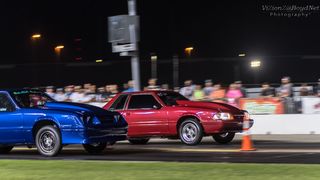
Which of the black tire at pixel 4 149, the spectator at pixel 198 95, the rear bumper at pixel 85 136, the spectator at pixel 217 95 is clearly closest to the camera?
the rear bumper at pixel 85 136

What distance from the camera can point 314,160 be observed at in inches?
426

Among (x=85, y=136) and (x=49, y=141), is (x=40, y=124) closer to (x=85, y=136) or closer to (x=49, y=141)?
(x=49, y=141)

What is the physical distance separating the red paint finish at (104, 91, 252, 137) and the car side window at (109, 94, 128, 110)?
8 cm

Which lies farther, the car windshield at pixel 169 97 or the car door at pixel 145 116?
the car windshield at pixel 169 97

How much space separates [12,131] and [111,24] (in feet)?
19.0

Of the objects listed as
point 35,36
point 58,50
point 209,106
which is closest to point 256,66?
point 58,50

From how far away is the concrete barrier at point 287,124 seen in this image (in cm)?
1943

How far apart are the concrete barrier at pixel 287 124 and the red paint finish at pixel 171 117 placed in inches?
157

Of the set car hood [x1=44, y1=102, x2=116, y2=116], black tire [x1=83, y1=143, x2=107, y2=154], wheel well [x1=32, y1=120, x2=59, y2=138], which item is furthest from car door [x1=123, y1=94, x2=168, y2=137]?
wheel well [x1=32, y1=120, x2=59, y2=138]

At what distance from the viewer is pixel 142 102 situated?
54.8ft

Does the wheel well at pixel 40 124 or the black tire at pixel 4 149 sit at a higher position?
the wheel well at pixel 40 124

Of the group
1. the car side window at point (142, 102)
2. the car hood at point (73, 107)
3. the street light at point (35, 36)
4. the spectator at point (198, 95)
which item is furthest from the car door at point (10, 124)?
the street light at point (35, 36)

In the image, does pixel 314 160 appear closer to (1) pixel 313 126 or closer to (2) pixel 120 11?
(1) pixel 313 126

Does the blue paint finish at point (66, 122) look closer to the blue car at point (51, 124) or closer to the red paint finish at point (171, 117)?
the blue car at point (51, 124)
